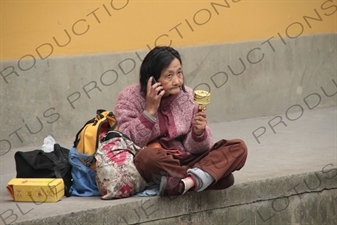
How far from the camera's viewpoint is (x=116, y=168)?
4.49 metres

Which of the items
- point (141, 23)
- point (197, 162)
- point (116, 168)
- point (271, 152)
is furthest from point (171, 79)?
point (141, 23)

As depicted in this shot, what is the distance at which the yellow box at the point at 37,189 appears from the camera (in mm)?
4520

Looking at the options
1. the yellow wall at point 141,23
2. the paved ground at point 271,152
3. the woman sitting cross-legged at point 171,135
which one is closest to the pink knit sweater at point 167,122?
the woman sitting cross-legged at point 171,135

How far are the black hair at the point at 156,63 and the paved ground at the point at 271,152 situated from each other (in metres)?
0.66

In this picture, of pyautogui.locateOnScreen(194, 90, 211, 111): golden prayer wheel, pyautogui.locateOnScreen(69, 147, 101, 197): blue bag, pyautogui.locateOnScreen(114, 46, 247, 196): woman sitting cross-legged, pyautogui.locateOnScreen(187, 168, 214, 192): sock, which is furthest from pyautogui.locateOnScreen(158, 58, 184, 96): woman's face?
pyautogui.locateOnScreen(69, 147, 101, 197): blue bag

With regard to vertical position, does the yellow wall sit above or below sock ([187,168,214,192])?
above

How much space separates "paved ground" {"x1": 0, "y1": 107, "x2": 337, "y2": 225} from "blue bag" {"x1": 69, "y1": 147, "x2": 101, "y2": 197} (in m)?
0.08

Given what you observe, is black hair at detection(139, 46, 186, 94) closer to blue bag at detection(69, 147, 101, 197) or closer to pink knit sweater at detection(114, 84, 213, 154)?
pink knit sweater at detection(114, 84, 213, 154)

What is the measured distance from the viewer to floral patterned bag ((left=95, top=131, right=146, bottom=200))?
4488 mm

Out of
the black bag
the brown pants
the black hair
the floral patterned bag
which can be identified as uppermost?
the black hair

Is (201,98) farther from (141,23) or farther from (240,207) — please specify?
(141,23)

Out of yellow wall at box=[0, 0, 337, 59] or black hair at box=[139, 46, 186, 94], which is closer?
black hair at box=[139, 46, 186, 94]

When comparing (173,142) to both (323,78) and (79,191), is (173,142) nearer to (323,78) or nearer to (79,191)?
(79,191)

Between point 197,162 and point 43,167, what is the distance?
0.82 metres
